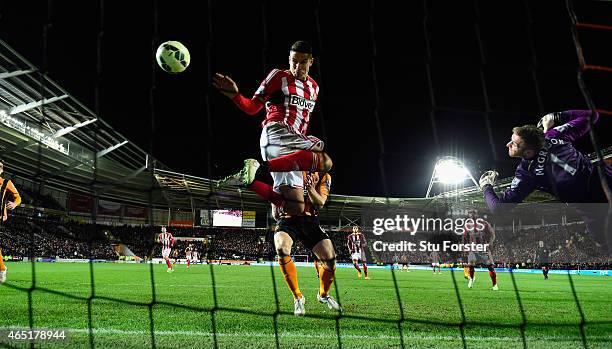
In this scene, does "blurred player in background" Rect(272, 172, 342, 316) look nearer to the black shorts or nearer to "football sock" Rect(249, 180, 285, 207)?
the black shorts

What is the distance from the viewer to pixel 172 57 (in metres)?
5.50

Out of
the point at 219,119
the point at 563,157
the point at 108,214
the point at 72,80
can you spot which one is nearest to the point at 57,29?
the point at 219,119

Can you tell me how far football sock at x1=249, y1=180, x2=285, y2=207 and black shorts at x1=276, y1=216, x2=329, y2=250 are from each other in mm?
265

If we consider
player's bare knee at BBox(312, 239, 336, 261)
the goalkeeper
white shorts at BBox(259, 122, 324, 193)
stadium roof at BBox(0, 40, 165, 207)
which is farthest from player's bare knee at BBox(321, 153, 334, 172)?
stadium roof at BBox(0, 40, 165, 207)

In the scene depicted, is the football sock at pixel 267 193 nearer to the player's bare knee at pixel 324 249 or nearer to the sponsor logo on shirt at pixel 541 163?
the player's bare knee at pixel 324 249

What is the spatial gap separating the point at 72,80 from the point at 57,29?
10067mm

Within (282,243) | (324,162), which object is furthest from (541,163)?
(282,243)

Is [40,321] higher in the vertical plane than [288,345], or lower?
higher

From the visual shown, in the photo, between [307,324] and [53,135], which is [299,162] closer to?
[307,324]

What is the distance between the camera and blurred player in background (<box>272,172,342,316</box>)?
5.32 m

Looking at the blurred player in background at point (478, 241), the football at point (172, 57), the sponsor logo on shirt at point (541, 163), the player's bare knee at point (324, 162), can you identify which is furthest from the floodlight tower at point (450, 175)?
the sponsor logo on shirt at point (541, 163)

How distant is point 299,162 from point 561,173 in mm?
2200

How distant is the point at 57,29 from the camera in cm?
1276

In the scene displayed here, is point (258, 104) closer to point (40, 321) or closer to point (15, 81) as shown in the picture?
point (40, 321)
